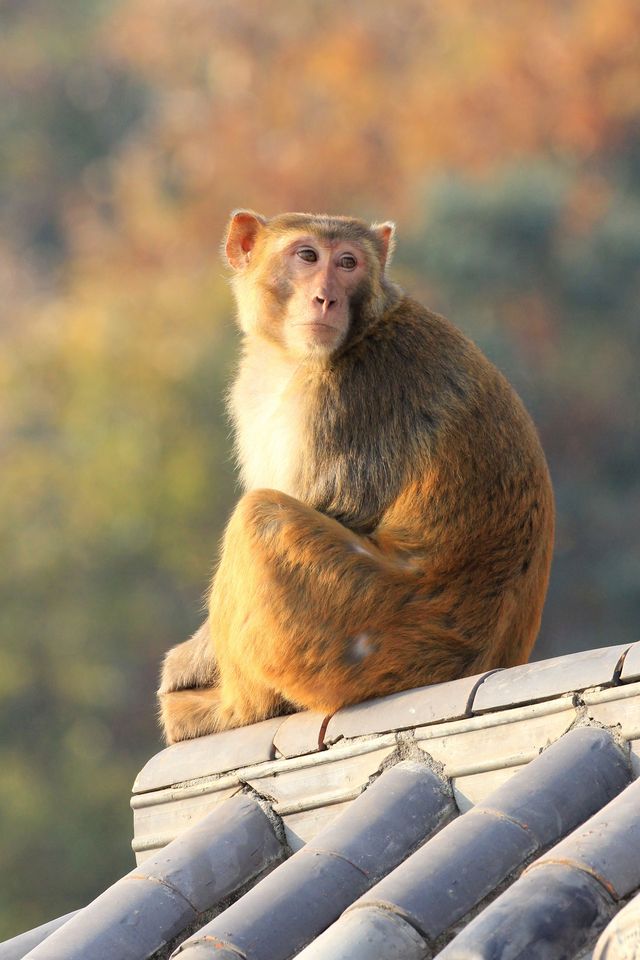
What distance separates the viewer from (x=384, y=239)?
5.90m

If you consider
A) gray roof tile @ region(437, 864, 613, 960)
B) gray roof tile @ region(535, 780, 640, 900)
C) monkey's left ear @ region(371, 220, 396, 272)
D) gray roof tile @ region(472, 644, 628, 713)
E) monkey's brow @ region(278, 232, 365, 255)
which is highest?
monkey's left ear @ region(371, 220, 396, 272)

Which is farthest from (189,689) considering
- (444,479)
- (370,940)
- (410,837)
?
(370,940)

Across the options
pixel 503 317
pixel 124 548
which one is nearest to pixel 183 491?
pixel 124 548

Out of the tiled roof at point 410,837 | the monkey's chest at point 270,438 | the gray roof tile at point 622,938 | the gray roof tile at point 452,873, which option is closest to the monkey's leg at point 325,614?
the tiled roof at point 410,837

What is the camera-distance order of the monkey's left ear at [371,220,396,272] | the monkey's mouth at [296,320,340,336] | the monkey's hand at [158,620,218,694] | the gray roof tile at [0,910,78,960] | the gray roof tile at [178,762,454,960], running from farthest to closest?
1. the monkey's left ear at [371,220,396,272]
2. the monkey's hand at [158,620,218,694]
3. the monkey's mouth at [296,320,340,336]
4. the gray roof tile at [0,910,78,960]
5. the gray roof tile at [178,762,454,960]

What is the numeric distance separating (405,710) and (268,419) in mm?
1333

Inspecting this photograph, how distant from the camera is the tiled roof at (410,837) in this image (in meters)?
3.43

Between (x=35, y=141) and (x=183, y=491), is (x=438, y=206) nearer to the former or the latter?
(x=183, y=491)

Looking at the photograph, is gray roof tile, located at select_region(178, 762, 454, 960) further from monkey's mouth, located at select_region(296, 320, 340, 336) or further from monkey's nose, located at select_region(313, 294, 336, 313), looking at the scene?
monkey's nose, located at select_region(313, 294, 336, 313)

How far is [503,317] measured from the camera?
27.2 meters

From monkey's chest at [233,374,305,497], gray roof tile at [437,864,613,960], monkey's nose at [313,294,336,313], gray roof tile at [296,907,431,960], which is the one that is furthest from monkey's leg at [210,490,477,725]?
gray roof tile at [437,864,613,960]

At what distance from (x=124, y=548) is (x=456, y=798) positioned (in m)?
20.2

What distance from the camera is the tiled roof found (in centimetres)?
343

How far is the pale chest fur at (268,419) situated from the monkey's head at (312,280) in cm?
8
